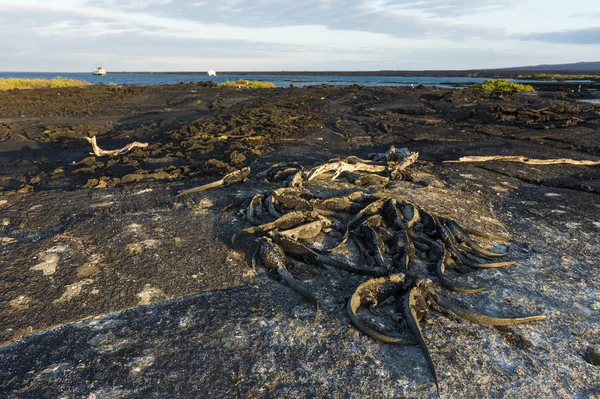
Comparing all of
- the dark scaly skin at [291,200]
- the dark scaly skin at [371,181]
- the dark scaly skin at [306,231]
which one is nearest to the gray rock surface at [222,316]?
the dark scaly skin at [306,231]

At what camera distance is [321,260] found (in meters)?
3.98

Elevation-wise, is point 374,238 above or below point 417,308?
above

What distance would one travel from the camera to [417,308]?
3.27 meters

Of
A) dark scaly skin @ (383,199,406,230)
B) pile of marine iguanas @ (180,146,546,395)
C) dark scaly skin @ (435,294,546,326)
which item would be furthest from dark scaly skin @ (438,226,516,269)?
dark scaly skin @ (435,294,546,326)

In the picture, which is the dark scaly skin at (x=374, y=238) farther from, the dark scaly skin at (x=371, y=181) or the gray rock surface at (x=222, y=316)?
the dark scaly skin at (x=371, y=181)

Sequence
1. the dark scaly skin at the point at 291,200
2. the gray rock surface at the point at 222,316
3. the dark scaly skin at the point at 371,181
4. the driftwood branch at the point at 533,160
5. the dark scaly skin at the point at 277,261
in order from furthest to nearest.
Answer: the driftwood branch at the point at 533,160
the dark scaly skin at the point at 371,181
the dark scaly skin at the point at 291,200
the dark scaly skin at the point at 277,261
the gray rock surface at the point at 222,316

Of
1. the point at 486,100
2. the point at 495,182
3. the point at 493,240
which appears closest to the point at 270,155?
the point at 495,182

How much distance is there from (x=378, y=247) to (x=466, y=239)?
117 centimetres

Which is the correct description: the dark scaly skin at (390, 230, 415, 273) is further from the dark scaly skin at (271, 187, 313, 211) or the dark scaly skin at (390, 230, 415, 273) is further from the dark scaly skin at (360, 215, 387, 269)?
the dark scaly skin at (271, 187, 313, 211)

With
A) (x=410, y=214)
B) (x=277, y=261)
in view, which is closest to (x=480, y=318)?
(x=277, y=261)

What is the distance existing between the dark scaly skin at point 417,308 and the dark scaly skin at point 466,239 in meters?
1.35

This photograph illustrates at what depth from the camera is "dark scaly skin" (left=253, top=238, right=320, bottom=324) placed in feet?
11.3

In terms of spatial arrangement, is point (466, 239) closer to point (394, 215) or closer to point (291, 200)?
point (394, 215)

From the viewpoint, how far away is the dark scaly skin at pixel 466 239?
175 inches
